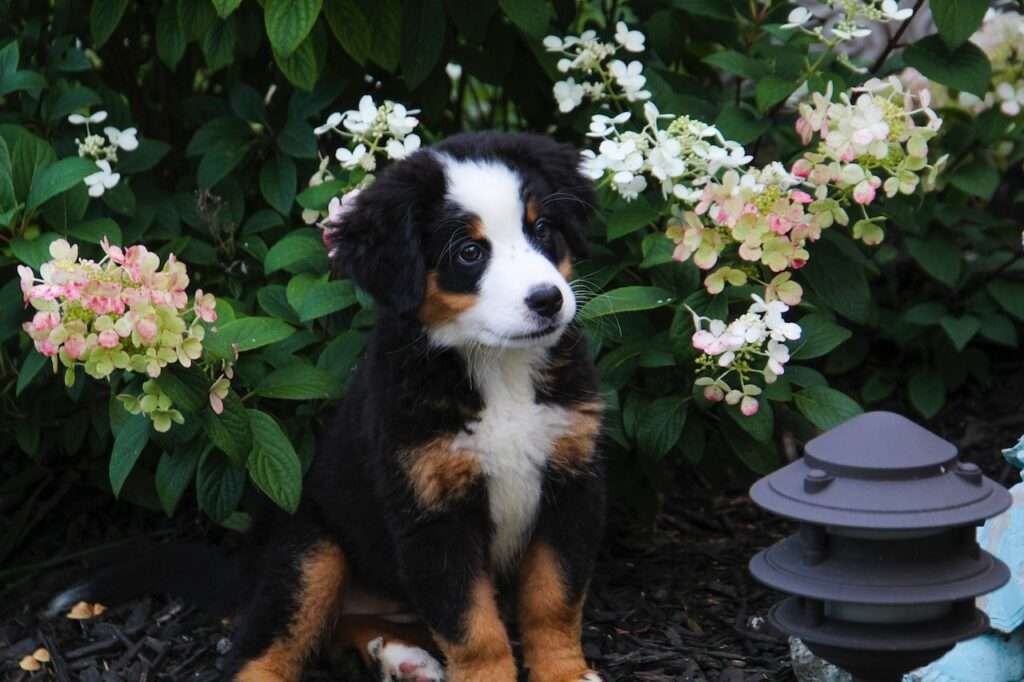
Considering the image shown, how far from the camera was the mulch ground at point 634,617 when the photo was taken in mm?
3668

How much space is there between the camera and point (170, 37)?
4.14 m

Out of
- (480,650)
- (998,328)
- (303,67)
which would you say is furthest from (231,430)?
(998,328)

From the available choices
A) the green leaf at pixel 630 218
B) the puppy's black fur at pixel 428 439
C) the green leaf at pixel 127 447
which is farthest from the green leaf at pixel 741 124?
the green leaf at pixel 127 447

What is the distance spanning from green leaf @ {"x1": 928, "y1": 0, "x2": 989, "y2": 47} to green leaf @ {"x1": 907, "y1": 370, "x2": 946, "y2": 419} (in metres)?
1.31

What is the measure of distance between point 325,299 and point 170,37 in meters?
0.98

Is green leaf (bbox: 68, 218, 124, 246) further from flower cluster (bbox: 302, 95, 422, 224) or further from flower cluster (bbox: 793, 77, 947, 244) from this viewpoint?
flower cluster (bbox: 793, 77, 947, 244)

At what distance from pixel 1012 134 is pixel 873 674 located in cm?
272

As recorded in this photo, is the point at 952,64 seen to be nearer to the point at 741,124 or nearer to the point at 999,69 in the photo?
the point at 741,124

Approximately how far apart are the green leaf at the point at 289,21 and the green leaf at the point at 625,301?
997 mm

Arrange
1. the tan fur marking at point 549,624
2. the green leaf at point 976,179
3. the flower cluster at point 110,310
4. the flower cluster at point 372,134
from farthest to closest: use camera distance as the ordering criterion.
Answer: the green leaf at point 976,179, the flower cluster at point 372,134, the tan fur marking at point 549,624, the flower cluster at point 110,310

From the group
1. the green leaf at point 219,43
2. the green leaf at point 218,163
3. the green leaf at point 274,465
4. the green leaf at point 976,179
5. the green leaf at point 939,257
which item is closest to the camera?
the green leaf at point 274,465

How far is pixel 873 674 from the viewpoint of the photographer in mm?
2438

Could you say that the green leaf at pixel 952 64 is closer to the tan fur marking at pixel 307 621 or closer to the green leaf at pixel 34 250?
the tan fur marking at pixel 307 621

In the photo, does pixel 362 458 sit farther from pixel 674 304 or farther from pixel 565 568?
pixel 674 304
